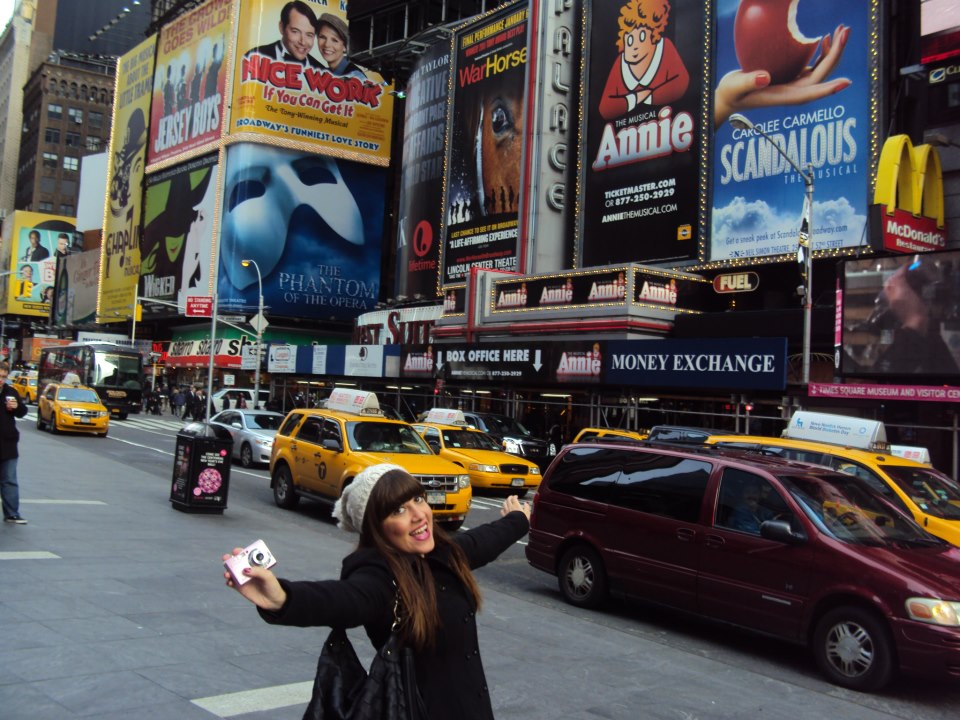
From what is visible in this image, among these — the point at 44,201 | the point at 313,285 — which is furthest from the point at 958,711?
the point at 44,201

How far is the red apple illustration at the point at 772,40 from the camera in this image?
27594mm

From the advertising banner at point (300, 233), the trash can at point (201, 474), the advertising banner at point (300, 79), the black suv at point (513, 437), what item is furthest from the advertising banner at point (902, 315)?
the advertising banner at point (300, 79)

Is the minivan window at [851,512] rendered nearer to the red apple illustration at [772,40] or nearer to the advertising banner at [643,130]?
the red apple illustration at [772,40]

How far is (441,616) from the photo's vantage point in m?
3.03

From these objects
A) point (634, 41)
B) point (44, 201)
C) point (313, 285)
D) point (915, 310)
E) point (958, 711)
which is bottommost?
point (958, 711)

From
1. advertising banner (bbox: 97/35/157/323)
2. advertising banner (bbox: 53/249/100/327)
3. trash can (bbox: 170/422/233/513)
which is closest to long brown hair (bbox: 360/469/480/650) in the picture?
trash can (bbox: 170/422/233/513)

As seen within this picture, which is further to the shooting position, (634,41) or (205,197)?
(205,197)

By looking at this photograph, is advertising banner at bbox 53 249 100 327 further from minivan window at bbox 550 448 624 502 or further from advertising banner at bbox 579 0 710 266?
minivan window at bbox 550 448 624 502

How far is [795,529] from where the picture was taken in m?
7.72

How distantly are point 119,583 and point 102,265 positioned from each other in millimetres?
83226

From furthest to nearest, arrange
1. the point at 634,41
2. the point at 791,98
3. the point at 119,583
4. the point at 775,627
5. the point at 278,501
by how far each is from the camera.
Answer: the point at 634,41
the point at 791,98
the point at 278,501
the point at 119,583
the point at 775,627

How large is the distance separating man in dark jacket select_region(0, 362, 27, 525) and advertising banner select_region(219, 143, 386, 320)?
5236 centimetres

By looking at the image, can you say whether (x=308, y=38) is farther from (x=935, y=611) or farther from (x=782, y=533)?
(x=935, y=611)

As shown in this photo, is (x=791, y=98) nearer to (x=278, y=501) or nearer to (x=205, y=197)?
(x=278, y=501)
